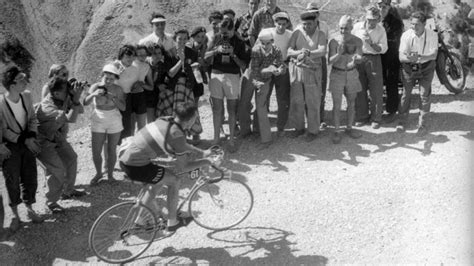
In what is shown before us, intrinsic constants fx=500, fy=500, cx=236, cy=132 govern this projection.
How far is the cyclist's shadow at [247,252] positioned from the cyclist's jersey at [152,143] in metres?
1.27

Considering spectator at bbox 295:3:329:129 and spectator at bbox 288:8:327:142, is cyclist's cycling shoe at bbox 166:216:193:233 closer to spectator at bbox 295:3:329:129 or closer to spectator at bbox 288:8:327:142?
spectator at bbox 288:8:327:142

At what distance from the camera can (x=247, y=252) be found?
6098 mm

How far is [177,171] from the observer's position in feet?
Answer: 21.1

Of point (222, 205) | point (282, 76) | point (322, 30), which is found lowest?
point (222, 205)

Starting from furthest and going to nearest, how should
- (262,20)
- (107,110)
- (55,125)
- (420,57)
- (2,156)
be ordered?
(262,20)
(420,57)
(107,110)
(55,125)
(2,156)

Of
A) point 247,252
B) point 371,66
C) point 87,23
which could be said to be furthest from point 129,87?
point 87,23

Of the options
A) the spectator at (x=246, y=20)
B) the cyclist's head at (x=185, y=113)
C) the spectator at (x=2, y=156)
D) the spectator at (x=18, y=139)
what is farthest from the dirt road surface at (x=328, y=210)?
the spectator at (x=246, y=20)

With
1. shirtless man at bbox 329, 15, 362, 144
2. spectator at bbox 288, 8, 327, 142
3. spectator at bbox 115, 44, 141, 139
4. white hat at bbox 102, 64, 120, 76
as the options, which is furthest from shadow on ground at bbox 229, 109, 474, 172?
white hat at bbox 102, 64, 120, 76

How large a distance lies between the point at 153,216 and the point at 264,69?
3458 millimetres

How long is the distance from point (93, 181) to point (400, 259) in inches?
186

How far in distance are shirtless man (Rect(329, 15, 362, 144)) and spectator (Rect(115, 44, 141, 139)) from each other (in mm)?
3268

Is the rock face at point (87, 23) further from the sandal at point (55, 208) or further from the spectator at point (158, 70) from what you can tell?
the sandal at point (55, 208)

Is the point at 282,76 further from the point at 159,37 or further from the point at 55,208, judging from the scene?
the point at 55,208

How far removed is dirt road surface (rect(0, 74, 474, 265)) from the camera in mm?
6023
